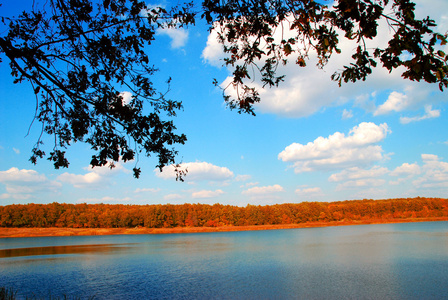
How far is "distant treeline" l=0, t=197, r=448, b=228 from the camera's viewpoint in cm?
12619

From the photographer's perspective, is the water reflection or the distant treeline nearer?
the water reflection

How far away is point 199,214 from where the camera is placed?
137m

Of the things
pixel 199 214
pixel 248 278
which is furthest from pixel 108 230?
pixel 248 278

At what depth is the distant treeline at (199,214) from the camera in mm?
126188

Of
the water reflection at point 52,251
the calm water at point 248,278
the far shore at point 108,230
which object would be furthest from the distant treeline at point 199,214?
the calm water at point 248,278

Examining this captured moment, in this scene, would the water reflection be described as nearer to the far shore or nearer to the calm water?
the calm water

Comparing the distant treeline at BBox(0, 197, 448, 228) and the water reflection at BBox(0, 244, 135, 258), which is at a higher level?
the distant treeline at BBox(0, 197, 448, 228)

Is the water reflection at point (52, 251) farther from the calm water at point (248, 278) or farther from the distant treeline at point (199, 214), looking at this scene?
the distant treeline at point (199, 214)

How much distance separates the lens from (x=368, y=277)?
2750 centimetres

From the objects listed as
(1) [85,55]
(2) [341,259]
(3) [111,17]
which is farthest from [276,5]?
Result: (2) [341,259]

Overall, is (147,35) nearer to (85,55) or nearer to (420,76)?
(85,55)

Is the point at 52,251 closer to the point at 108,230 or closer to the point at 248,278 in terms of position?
the point at 248,278

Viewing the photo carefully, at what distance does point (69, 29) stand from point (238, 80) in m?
5.09

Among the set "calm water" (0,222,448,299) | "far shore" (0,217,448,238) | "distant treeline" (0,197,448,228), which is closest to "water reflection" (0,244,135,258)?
"calm water" (0,222,448,299)
